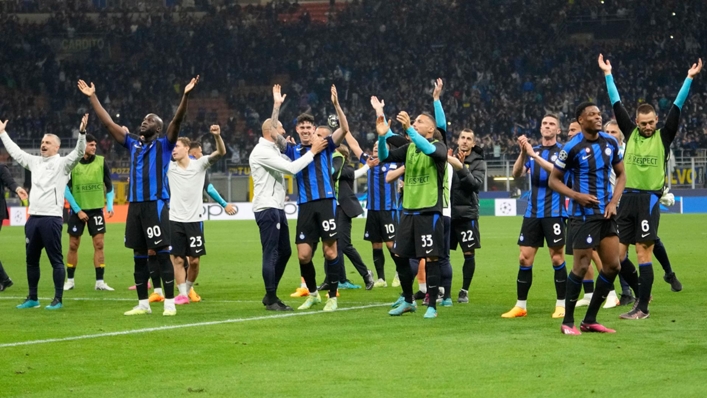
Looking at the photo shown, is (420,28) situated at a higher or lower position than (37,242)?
higher

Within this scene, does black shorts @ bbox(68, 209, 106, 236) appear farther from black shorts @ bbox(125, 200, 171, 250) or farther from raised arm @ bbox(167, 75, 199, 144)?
raised arm @ bbox(167, 75, 199, 144)

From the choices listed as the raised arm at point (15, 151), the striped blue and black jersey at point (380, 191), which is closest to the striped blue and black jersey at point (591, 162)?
the striped blue and black jersey at point (380, 191)

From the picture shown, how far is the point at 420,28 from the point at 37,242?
4225 centimetres

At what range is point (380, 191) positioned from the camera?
1566cm

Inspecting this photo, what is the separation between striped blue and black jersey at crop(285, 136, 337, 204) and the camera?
12.2 m

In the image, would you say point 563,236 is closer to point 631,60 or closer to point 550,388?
point 550,388

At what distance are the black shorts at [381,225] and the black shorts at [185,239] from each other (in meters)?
2.96

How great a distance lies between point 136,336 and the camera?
1002cm

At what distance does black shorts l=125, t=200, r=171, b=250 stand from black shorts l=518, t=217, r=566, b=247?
4.24 m

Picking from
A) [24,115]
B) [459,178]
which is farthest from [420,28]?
[459,178]

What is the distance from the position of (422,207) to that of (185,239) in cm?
408

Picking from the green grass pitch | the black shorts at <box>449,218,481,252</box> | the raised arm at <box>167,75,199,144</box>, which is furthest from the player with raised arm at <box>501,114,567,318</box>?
the raised arm at <box>167,75,199,144</box>

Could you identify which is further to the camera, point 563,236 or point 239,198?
point 239,198

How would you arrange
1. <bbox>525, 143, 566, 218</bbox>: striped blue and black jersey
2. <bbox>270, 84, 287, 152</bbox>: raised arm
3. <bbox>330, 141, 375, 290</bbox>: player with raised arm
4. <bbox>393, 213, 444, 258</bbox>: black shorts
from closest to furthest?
<bbox>393, 213, 444, 258</bbox>: black shorts
<bbox>525, 143, 566, 218</bbox>: striped blue and black jersey
<bbox>270, 84, 287, 152</bbox>: raised arm
<bbox>330, 141, 375, 290</bbox>: player with raised arm
